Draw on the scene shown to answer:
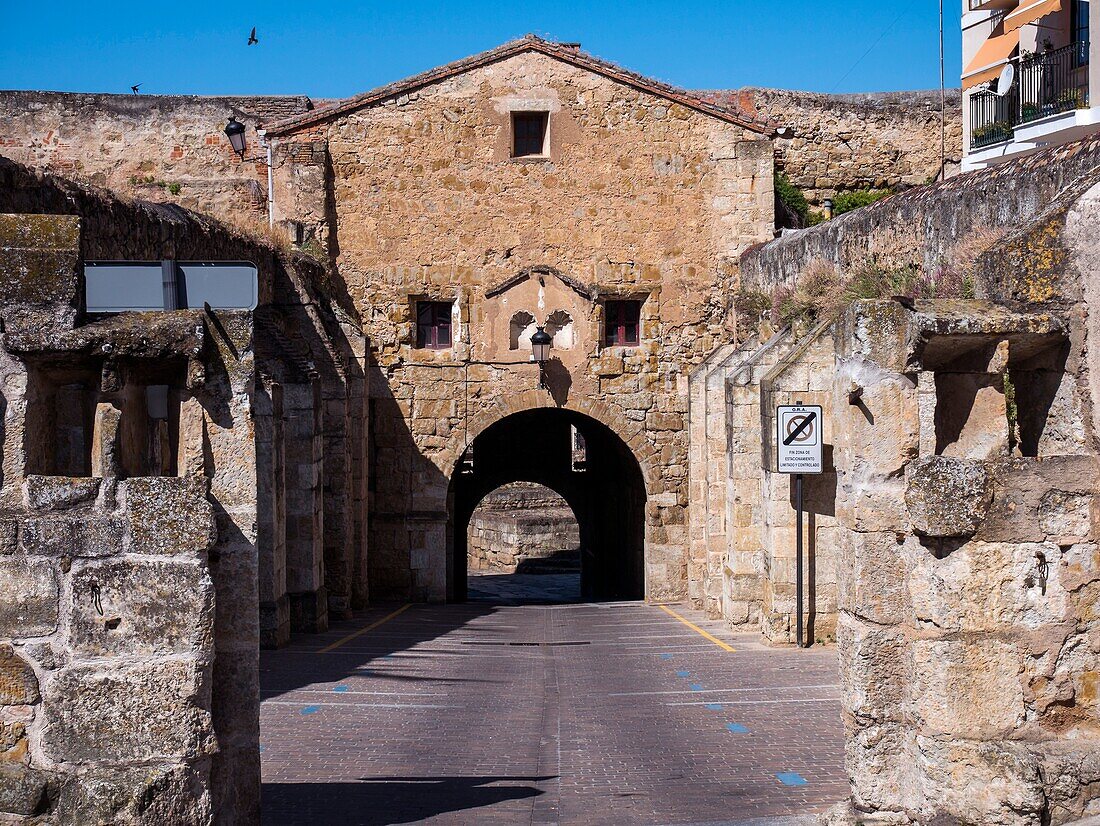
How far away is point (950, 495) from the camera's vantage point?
5.34 m

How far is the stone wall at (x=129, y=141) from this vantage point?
68.1ft

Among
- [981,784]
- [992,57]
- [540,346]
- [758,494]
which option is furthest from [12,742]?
[992,57]

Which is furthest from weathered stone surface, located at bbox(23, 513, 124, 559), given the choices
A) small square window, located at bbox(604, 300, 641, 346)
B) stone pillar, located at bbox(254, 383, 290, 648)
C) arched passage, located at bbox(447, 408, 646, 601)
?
arched passage, located at bbox(447, 408, 646, 601)

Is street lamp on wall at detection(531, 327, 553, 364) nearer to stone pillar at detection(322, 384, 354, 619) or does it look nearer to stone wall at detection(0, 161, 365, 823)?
stone pillar at detection(322, 384, 354, 619)

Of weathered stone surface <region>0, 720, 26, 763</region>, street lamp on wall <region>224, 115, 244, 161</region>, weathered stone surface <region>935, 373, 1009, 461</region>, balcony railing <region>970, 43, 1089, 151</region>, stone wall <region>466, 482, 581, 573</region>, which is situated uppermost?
balcony railing <region>970, 43, 1089, 151</region>

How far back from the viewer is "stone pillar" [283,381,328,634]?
14.4 m

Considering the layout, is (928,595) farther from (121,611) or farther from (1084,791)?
(121,611)

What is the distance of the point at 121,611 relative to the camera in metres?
4.78

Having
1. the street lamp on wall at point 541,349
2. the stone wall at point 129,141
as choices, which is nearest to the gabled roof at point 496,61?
the stone wall at point 129,141

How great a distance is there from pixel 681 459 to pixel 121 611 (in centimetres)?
1401

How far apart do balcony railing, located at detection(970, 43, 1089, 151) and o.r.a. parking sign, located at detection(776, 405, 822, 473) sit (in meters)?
12.2

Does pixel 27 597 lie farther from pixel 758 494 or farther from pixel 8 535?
pixel 758 494

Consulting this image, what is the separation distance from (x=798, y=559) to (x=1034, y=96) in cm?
1385

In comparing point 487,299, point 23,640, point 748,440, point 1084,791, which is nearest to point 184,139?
point 487,299
